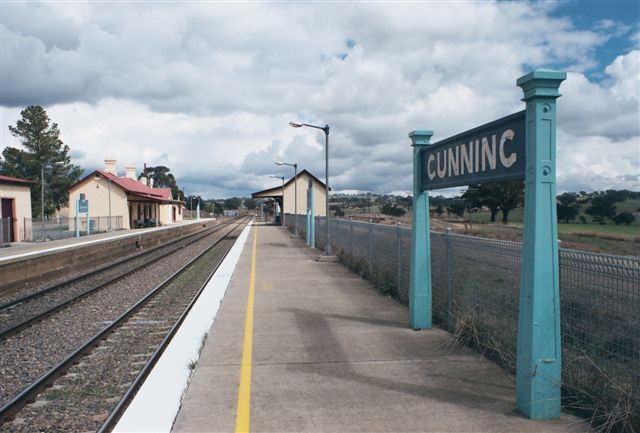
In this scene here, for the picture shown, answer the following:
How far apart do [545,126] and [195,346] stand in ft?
15.8

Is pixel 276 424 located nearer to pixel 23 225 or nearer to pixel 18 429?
pixel 18 429

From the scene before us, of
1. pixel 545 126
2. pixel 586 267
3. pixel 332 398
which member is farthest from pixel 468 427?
pixel 545 126

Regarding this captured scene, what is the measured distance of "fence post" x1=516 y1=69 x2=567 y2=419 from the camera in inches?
177

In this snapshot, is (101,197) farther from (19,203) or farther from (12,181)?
(12,181)

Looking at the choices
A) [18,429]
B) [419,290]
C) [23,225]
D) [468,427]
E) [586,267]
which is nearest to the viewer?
[468,427]

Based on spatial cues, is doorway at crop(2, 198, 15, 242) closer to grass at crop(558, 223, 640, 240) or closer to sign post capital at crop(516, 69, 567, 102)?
sign post capital at crop(516, 69, 567, 102)

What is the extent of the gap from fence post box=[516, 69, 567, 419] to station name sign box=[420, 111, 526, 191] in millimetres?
285

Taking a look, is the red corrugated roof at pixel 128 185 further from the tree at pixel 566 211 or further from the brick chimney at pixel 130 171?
the tree at pixel 566 211

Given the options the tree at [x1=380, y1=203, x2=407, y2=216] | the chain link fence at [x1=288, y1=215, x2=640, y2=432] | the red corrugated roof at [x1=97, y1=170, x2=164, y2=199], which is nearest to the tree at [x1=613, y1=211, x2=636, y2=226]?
the tree at [x1=380, y1=203, x2=407, y2=216]

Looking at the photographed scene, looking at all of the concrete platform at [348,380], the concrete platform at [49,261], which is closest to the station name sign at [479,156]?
the concrete platform at [348,380]

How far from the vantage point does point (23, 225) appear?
29.6 metres

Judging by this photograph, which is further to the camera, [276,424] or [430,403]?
[430,403]

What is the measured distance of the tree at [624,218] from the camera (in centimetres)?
5576

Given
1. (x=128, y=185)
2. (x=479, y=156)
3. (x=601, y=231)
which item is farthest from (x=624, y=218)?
(x=479, y=156)
